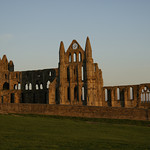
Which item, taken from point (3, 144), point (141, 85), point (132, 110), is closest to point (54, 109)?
point (132, 110)

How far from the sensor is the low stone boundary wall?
116ft

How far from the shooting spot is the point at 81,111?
3694cm

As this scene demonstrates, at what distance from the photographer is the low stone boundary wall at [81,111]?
1396 inches

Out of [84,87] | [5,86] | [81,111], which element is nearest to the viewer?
[81,111]

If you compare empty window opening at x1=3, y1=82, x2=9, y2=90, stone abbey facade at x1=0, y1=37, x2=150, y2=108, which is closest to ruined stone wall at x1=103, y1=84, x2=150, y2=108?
stone abbey facade at x1=0, y1=37, x2=150, y2=108

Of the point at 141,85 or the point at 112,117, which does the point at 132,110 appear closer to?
the point at 112,117

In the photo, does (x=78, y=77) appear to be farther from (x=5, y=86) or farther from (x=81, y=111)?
(x=5, y=86)

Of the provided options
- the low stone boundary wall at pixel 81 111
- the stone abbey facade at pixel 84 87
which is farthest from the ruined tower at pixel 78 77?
the low stone boundary wall at pixel 81 111

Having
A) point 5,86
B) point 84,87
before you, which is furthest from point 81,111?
point 5,86

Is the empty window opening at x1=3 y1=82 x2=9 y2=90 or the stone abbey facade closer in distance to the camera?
the stone abbey facade

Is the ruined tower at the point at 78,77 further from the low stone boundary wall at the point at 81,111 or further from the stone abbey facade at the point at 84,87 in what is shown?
the low stone boundary wall at the point at 81,111

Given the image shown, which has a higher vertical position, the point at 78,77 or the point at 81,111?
the point at 78,77

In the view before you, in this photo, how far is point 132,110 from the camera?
35594mm

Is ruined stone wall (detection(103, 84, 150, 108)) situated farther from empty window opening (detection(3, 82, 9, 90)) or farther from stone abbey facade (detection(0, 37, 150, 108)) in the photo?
empty window opening (detection(3, 82, 9, 90))
